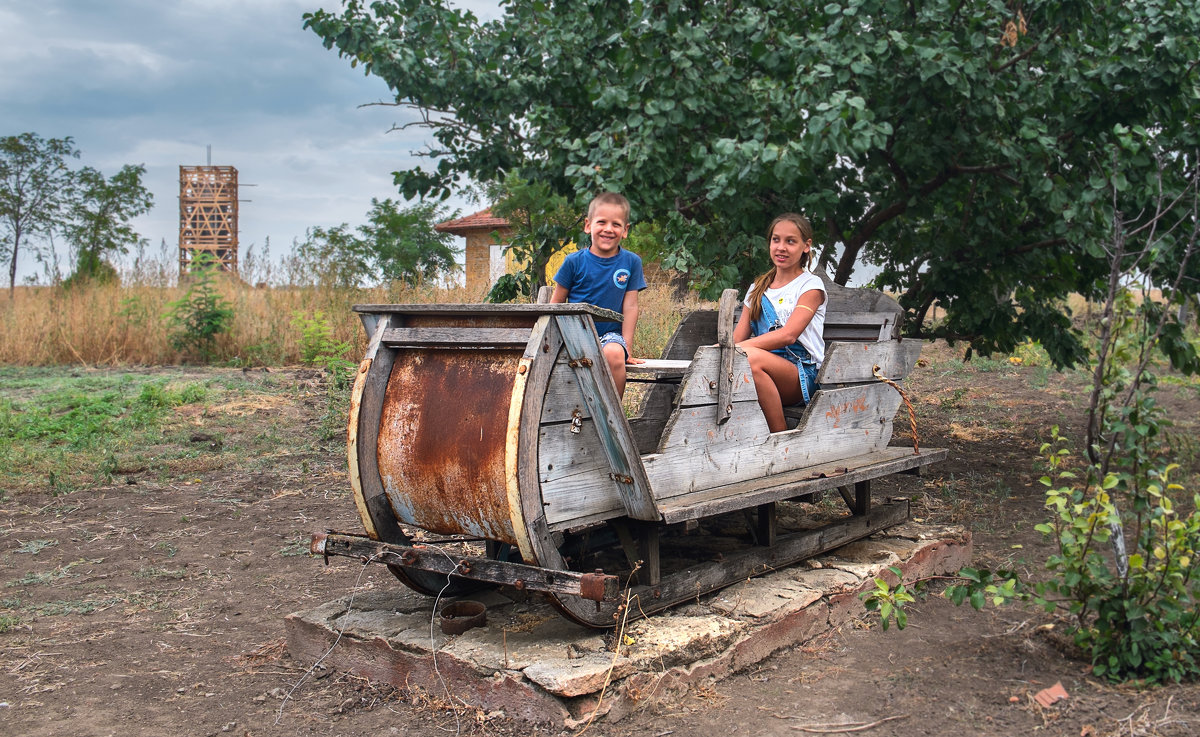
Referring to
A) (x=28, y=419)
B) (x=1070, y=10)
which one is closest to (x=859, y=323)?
(x=1070, y=10)

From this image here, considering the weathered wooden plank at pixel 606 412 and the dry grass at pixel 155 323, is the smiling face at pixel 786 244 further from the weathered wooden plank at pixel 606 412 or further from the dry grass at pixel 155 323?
the dry grass at pixel 155 323

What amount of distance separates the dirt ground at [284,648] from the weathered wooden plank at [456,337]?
4.05 ft

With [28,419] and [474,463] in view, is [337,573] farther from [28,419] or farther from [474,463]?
[28,419]

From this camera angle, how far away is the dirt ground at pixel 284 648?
3.15 m

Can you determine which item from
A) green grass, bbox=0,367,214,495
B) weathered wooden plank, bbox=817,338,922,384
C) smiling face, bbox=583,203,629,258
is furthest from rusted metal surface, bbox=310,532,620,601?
green grass, bbox=0,367,214,495

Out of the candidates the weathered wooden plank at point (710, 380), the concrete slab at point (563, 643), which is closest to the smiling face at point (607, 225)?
the weathered wooden plank at point (710, 380)

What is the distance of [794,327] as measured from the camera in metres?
4.38

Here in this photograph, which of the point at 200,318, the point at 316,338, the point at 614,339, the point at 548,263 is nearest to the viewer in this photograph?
the point at 614,339

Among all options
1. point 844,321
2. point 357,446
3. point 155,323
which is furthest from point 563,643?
point 155,323

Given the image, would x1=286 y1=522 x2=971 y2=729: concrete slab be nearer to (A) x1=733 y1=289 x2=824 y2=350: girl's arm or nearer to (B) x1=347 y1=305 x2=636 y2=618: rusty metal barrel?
(B) x1=347 y1=305 x2=636 y2=618: rusty metal barrel

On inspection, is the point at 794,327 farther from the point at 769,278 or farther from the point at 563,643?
the point at 563,643

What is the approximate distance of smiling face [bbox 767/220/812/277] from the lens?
4.63 meters

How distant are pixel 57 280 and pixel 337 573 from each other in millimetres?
10957

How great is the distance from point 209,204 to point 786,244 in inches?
1556
